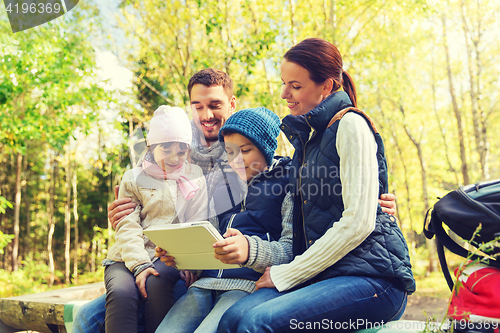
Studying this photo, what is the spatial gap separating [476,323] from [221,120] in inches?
67.3

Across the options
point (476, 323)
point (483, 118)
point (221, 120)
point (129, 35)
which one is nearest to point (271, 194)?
point (221, 120)

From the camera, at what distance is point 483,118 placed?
457 inches

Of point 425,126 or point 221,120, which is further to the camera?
point 425,126

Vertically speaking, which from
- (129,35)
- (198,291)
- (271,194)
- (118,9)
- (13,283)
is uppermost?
(118,9)

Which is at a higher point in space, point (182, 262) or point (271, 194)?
point (271, 194)

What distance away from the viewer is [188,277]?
189cm

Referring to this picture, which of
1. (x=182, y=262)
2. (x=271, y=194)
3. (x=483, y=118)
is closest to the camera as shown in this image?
(x=182, y=262)

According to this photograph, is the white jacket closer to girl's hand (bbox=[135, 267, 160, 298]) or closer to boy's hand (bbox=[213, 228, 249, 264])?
girl's hand (bbox=[135, 267, 160, 298])

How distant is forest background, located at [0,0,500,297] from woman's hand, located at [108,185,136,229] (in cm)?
156

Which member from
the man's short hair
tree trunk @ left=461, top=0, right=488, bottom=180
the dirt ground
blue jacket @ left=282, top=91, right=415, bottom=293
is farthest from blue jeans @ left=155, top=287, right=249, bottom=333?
tree trunk @ left=461, top=0, right=488, bottom=180

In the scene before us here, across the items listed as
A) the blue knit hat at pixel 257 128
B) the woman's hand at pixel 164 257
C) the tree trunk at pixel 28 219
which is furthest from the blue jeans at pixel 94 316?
the tree trunk at pixel 28 219

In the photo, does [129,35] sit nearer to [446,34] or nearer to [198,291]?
[198,291]

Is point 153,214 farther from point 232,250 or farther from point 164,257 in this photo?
point 232,250

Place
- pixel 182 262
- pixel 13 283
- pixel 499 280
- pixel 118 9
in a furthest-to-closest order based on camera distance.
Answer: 1. pixel 13 283
2. pixel 118 9
3. pixel 182 262
4. pixel 499 280
